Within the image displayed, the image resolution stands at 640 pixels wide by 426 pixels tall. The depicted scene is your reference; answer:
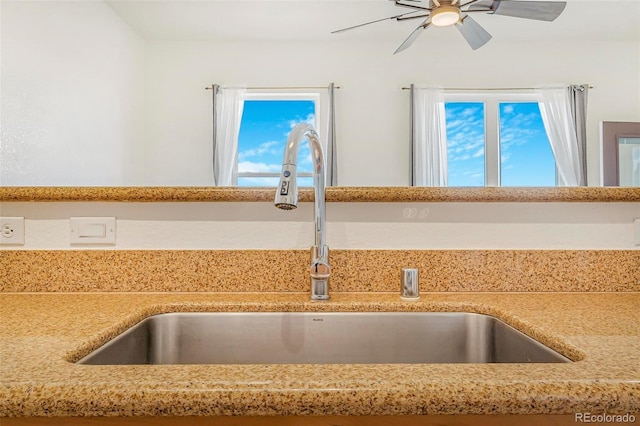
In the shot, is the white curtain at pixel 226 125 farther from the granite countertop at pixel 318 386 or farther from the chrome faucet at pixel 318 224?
the granite countertop at pixel 318 386

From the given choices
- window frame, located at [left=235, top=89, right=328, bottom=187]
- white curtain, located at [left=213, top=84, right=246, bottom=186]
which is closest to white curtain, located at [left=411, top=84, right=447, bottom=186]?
window frame, located at [left=235, top=89, right=328, bottom=187]

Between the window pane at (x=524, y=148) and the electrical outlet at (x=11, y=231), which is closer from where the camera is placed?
the electrical outlet at (x=11, y=231)

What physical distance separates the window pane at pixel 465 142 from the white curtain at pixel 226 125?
2022 millimetres

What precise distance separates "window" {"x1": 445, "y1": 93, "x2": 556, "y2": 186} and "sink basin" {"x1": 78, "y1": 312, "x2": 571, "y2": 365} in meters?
3.10

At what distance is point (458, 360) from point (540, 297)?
224mm

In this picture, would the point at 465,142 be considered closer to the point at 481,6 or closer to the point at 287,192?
the point at 481,6

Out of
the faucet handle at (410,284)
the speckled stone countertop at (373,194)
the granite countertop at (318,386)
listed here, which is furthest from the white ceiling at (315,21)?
the granite countertop at (318,386)

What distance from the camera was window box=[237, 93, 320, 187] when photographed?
3.58 metres

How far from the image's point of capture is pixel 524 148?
3.68 m

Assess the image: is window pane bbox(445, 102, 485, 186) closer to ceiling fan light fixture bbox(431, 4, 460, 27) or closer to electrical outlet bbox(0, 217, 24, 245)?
ceiling fan light fixture bbox(431, 4, 460, 27)

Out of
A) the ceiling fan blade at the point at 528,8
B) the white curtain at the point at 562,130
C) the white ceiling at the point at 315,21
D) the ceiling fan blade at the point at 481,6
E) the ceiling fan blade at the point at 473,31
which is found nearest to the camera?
the ceiling fan blade at the point at 528,8

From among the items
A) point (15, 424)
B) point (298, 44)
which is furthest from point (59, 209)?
point (298, 44)

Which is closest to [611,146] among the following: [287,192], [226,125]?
[226,125]

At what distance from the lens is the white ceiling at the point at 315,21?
9.37 feet
